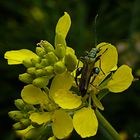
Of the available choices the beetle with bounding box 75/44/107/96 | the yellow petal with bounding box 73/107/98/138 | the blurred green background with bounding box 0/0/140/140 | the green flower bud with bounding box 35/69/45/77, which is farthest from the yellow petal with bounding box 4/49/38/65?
the blurred green background with bounding box 0/0/140/140

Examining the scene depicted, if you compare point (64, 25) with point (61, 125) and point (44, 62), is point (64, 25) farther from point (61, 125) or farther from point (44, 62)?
point (61, 125)

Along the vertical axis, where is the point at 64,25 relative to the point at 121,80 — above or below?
above

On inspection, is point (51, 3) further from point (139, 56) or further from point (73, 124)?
point (73, 124)

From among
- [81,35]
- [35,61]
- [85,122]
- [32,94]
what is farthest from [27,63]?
[81,35]

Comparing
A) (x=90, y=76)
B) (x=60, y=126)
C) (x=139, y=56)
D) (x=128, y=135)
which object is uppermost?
(x=90, y=76)

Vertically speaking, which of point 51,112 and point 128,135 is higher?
point 51,112

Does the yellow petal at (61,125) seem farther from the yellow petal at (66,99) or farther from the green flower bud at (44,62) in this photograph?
the green flower bud at (44,62)

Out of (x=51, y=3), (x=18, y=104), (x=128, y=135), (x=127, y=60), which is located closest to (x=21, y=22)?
(x=51, y=3)
